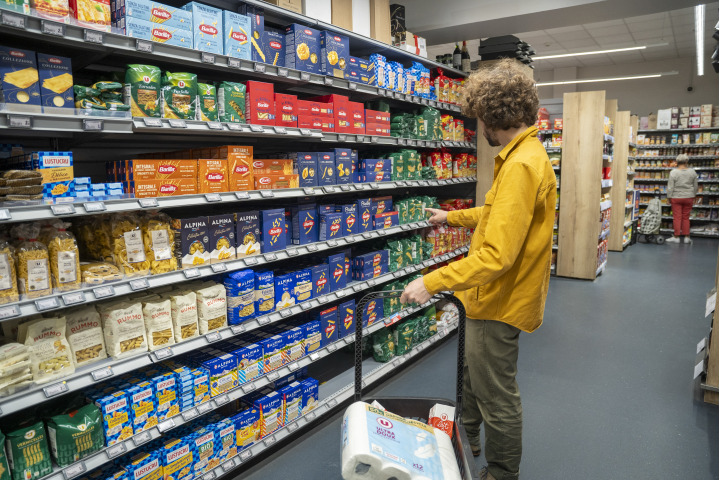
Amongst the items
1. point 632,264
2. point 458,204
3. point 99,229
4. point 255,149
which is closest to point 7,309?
point 99,229

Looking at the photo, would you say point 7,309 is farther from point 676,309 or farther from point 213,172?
point 676,309

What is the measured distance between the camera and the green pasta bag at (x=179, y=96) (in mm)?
2213

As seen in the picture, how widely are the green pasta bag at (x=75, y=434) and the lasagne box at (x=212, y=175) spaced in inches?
45.5

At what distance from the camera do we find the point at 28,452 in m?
1.86

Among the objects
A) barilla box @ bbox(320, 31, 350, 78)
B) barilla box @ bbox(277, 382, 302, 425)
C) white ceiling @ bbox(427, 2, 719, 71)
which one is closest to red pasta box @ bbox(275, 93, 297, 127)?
barilla box @ bbox(320, 31, 350, 78)

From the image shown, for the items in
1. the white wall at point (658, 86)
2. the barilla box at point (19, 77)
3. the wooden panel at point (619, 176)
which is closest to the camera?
the barilla box at point (19, 77)

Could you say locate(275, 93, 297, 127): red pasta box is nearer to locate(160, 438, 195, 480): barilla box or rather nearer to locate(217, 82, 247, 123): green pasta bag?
locate(217, 82, 247, 123): green pasta bag

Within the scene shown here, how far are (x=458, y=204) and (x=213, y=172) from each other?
304cm

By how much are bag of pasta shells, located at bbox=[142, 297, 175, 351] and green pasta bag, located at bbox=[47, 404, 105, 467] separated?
14.8 inches

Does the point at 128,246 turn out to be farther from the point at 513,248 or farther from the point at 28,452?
the point at 513,248

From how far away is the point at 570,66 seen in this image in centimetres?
1475

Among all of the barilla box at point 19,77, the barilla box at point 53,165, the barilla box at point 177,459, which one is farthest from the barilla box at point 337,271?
the barilla box at point 19,77

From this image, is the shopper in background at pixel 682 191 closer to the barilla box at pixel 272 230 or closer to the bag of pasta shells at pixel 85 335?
the barilla box at pixel 272 230

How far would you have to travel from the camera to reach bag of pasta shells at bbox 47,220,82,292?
1921 mm
